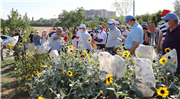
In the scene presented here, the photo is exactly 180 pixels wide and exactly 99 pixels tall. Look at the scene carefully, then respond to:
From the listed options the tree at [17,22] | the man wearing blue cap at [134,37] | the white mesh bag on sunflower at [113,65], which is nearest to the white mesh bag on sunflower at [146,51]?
the white mesh bag on sunflower at [113,65]

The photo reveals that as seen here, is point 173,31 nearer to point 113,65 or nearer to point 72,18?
point 113,65

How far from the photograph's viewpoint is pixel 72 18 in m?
21.5

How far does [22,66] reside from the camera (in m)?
3.79

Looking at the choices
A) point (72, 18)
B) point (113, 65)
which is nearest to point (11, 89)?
point (113, 65)

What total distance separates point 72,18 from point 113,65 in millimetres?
20686

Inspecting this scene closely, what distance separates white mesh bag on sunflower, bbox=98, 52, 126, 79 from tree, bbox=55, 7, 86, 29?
65.8ft

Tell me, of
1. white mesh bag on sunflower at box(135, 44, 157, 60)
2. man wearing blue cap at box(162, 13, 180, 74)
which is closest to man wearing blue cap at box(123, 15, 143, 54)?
man wearing blue cap at box(162, 13, 180, 74)

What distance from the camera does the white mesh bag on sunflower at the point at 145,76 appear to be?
1.28m

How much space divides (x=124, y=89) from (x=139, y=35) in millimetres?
1960

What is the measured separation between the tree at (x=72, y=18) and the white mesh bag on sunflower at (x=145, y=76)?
798 inches

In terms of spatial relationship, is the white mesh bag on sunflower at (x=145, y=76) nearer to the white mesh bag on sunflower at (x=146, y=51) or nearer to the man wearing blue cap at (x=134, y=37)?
the white mesh bag on sunflower at (x=146, y=51)

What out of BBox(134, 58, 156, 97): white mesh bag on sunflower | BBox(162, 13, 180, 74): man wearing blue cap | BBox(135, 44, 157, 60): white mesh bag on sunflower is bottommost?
BBox(134, 58, 156, 97): white mesh bag on sunflower

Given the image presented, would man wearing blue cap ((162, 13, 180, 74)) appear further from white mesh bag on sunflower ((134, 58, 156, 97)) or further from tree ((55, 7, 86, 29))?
tree ((55, 7, 86, 29))

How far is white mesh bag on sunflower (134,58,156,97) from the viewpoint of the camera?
4.21 ft
